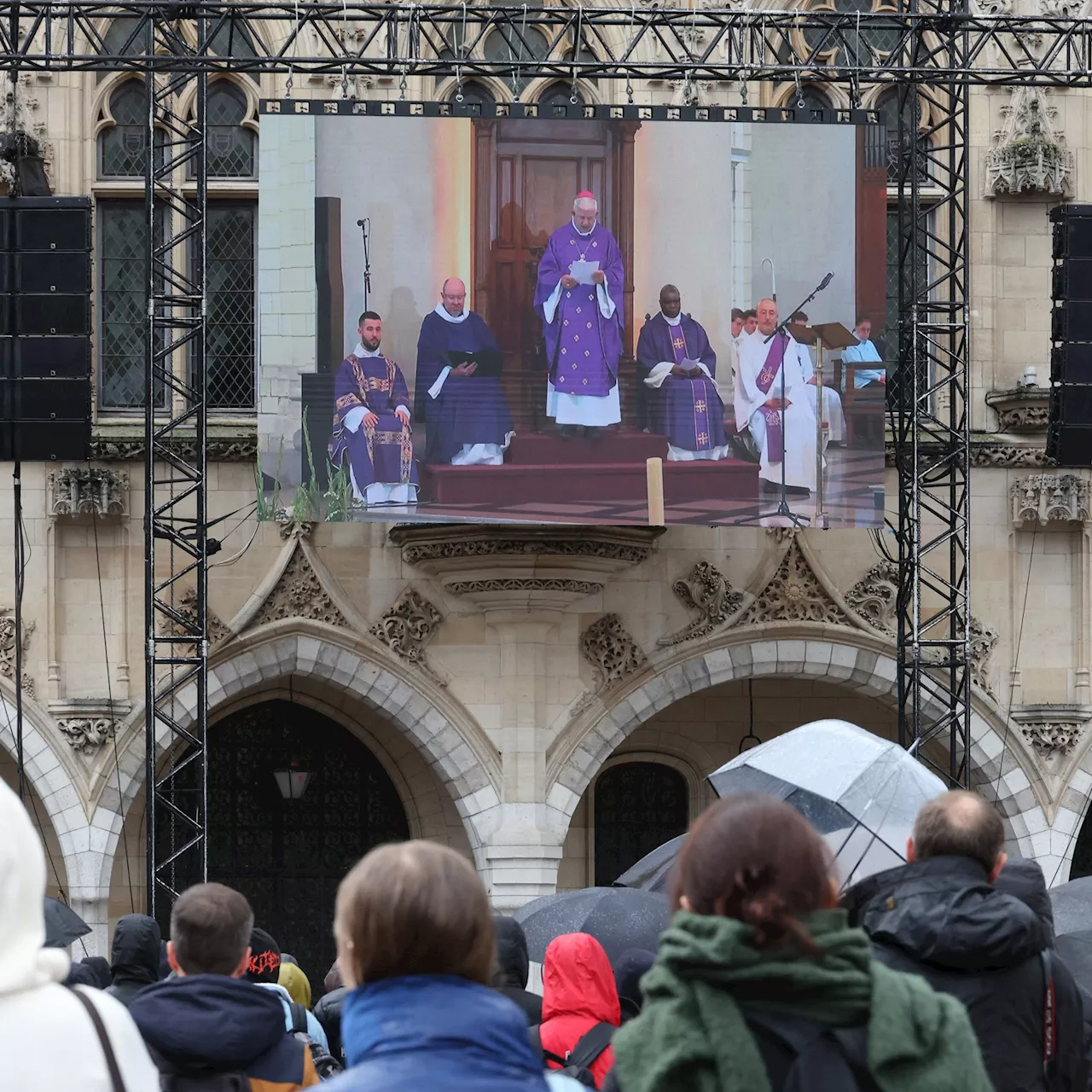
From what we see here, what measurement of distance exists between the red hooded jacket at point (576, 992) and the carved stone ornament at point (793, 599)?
1130 cm

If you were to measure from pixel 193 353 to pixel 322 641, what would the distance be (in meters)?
2.42

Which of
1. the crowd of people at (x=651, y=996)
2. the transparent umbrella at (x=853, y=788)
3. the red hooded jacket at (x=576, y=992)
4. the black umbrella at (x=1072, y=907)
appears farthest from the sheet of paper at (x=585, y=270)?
the crowd of people at (x=651, y=996)

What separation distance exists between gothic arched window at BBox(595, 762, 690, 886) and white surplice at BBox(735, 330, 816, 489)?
3.42 m

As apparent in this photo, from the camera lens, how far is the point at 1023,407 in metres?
17.2

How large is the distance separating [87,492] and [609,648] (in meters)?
3.97

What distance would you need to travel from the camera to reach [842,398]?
16.2 meters

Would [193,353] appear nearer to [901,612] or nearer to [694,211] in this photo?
[694,211]

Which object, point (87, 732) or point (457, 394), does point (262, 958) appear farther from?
point (87, 732)

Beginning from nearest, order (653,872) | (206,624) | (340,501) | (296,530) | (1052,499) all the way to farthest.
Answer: (653,872) → (340,501) → (206,624) → (296,530) → (1052,499)

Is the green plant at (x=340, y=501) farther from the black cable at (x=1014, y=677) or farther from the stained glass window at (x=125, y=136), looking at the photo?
the black cable at (x=1014, y=677)

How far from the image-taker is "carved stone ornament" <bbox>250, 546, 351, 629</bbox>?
55.2 feet

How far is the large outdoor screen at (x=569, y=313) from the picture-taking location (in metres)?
15.8

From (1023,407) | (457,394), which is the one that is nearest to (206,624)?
(457,394)

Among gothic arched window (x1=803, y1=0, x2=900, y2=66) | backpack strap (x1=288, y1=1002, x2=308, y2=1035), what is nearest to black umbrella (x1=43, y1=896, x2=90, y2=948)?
backpack strap (x1=288, y1=1002, x2=308, y2=1035)
